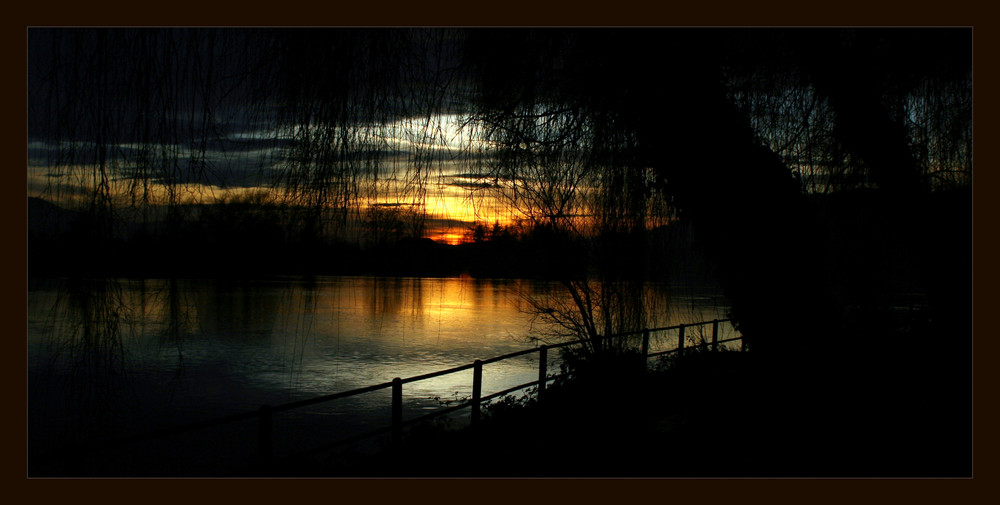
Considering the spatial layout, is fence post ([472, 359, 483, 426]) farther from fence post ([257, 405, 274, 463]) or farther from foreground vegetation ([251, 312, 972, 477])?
fence post ([257, 405, 274, 463])

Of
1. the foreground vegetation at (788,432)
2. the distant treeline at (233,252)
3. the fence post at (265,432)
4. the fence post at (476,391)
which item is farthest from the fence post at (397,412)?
the distant treeline at (233,252)

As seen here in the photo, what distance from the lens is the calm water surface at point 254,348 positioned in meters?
1.44

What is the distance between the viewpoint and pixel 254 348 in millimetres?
33969

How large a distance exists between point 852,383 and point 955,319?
94cm

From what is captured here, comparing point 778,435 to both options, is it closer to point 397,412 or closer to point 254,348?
point 397,412

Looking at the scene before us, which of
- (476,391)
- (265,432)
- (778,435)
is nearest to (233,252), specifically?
(778,435)

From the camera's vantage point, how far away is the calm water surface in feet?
4.71

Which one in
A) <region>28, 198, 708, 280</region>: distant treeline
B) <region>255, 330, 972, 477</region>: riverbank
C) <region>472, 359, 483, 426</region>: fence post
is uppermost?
<region>28, 198, 708, 280</region>: distant treeline

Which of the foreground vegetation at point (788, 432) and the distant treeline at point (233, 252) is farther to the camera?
the foreground vegetation at point (788, 432)

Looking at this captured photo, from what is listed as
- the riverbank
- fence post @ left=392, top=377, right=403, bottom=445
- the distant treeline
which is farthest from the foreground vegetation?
the distant treeline

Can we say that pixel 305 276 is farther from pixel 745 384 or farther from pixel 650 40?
pixel 745 384

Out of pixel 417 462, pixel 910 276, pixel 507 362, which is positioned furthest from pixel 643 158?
pixel 507 362

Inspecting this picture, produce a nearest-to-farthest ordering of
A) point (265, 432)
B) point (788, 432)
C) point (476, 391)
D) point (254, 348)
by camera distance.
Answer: point (788, 432) < point (265, 432) < point (476, 391) < point (254, 348)

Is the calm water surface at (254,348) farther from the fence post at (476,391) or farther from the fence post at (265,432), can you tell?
the fence post at (476,391)
